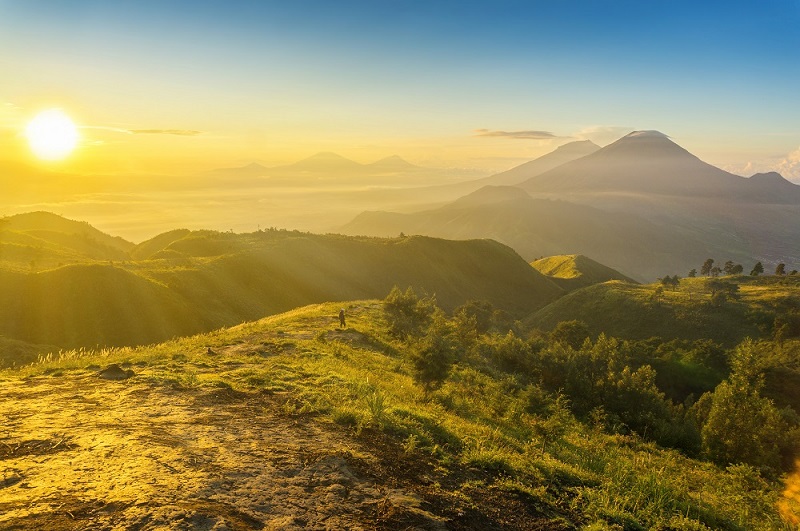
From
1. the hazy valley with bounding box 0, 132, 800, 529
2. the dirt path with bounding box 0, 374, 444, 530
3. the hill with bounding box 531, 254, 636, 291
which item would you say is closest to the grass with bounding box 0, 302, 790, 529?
the hazy valley with bounding box 0, 132, 800, 529

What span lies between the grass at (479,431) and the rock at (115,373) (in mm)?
567

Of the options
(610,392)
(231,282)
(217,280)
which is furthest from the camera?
(231,282)

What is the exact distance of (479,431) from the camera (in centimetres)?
1219

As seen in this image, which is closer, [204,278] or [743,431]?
[743,431]

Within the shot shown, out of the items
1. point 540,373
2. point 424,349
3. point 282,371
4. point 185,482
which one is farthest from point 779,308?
point 185,482

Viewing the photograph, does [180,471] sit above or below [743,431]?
above

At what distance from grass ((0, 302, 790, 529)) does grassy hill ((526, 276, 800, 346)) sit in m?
65.0

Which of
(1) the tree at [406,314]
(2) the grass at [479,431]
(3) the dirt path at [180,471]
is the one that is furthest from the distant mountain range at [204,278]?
Result: (3) the dirt path at [180,471]

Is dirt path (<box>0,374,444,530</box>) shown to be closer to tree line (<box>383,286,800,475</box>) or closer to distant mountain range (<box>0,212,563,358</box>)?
tree line (<box>383,286,800,475</box>)

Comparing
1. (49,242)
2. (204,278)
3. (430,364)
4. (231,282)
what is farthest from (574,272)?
(49,242)

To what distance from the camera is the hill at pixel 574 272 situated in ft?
412

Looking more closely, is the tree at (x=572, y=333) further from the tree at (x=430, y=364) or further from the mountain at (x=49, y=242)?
the mountain at (x=49, y=242)

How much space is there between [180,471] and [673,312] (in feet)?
300

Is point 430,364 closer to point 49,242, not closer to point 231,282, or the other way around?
point 231,282
